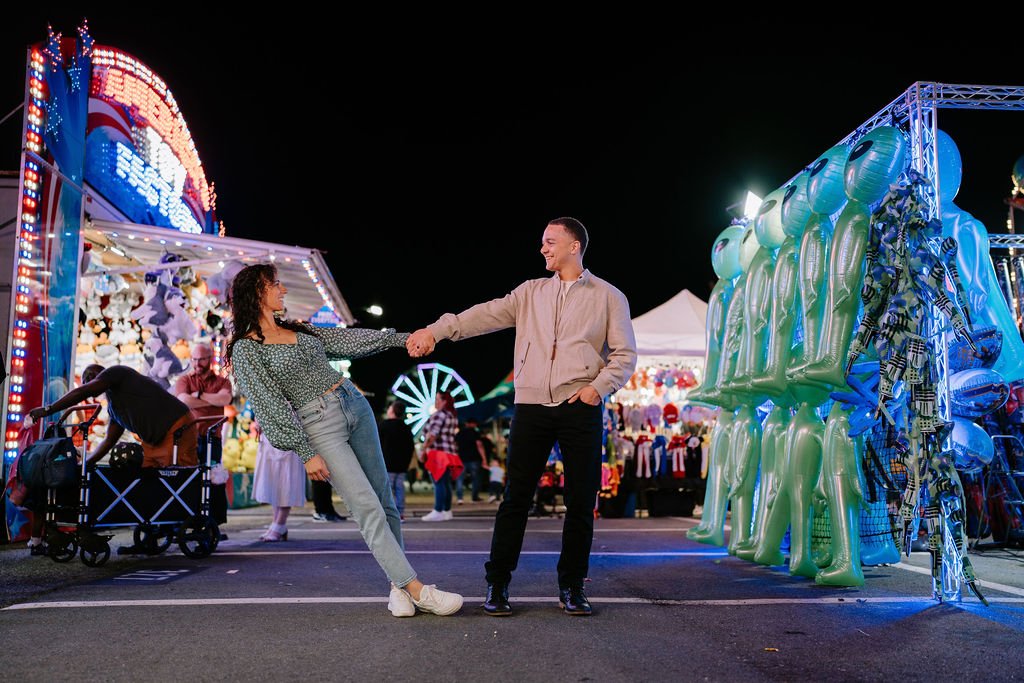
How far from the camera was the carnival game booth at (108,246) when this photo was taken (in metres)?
8.11

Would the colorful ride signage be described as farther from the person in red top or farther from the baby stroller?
the baby stroller

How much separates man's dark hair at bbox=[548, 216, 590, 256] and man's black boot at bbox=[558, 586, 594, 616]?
1.68 m

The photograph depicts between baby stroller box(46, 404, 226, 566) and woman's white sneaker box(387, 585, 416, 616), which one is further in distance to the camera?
baby stroller box(46, 404, 226, 566)

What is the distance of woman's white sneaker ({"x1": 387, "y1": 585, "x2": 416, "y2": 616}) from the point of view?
3920 millimetres

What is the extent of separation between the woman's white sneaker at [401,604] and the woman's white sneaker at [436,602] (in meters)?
0.04

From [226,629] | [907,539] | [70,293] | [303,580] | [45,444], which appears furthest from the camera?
[70,293]

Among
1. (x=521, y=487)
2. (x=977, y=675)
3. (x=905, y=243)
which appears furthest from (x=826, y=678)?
(x=905, y=243)

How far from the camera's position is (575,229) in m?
4.42

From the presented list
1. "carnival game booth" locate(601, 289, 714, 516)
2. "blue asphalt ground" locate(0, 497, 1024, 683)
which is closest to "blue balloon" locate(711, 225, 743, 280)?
"blue asphalt ground" locate(0, 497, 1024, 683)

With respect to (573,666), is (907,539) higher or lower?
higher

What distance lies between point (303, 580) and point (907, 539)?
345 cm

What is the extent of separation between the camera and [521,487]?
4.20 m

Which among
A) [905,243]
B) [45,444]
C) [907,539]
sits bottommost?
[907,539]

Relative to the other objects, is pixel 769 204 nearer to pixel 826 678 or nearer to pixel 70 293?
pixel 826 678
